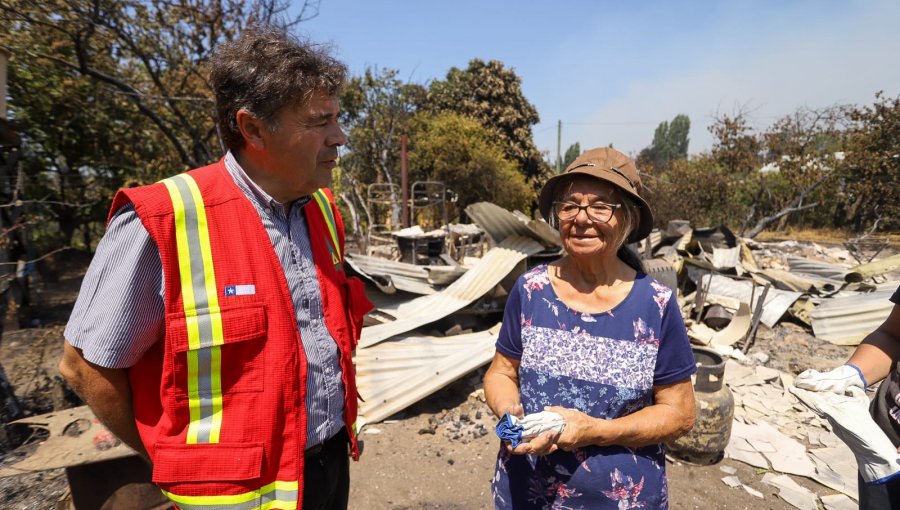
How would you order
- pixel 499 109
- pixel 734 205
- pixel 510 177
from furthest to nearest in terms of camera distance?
1. pixel 499 109
2. pixel 510 177
3. pixel 734 205

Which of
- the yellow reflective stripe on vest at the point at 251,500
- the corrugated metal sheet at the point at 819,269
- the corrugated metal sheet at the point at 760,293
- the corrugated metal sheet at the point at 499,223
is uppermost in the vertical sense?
the corrugated metal sheet at the point at 499,223

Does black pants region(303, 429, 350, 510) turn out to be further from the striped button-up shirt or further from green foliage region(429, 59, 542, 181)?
green foliage region(429, 59, 542, 181)

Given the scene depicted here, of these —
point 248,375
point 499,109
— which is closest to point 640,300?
point 248,375

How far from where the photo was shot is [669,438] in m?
1.48

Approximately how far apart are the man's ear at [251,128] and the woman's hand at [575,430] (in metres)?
1.23

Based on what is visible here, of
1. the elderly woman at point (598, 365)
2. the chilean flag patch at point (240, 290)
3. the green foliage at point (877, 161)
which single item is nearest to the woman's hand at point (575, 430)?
the elderly woman at point (598, 365)

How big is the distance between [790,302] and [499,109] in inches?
603

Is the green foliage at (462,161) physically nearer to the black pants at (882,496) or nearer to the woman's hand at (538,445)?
the black pants at (882,496)

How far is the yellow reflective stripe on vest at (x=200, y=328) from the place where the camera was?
1191 millimetres

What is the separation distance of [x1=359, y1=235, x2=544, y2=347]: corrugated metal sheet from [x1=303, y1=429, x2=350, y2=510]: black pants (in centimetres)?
318

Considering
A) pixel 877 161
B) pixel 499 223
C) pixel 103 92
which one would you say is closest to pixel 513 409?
pixel 499 223

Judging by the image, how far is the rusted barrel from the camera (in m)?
3.48

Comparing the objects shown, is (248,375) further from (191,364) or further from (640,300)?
(640,300)

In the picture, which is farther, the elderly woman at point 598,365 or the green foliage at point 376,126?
the green foliage at point 376,126
